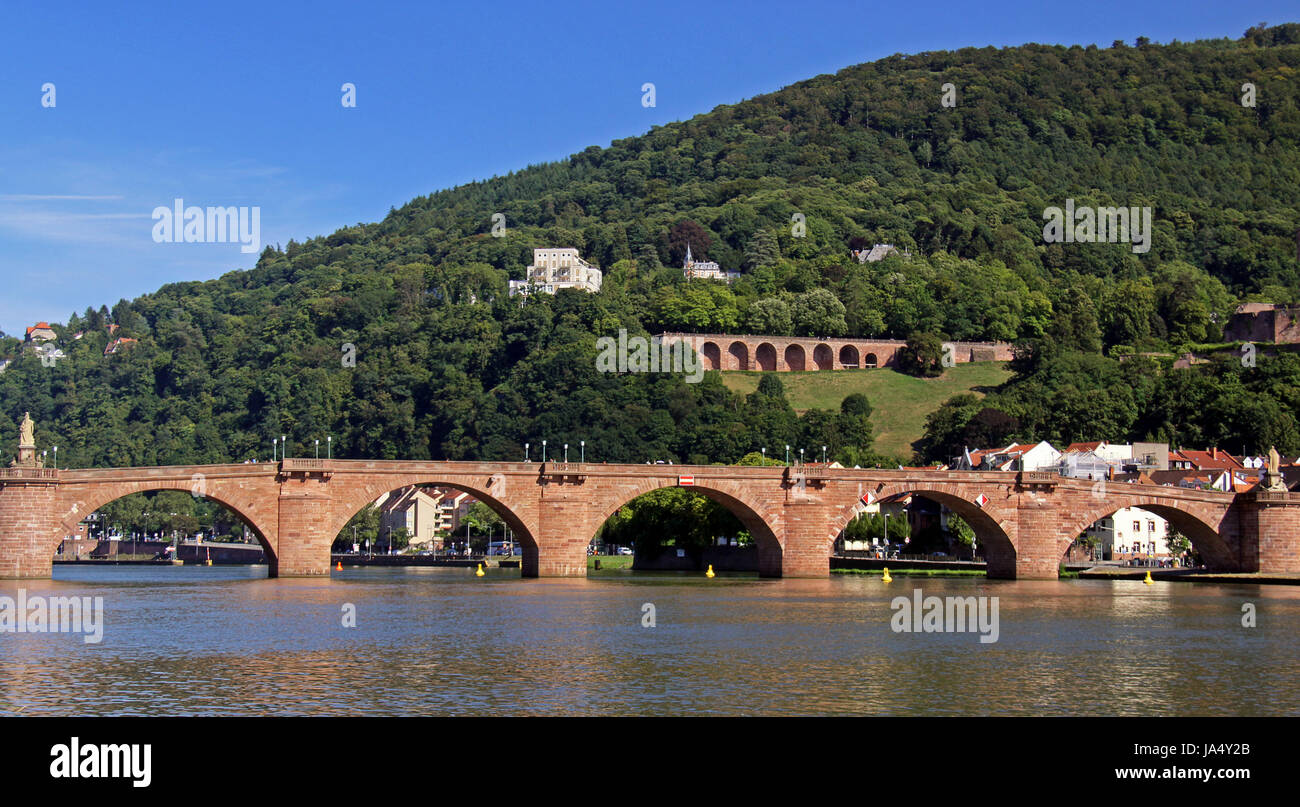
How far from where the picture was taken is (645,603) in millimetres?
62375

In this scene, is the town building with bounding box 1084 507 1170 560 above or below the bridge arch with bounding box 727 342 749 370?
below

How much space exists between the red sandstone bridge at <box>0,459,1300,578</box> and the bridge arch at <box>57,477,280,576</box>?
6 centimetres

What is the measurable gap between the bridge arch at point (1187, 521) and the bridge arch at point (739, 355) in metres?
86.5

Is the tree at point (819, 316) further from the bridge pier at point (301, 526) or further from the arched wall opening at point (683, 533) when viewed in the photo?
the bridge pier at point (301, 526)

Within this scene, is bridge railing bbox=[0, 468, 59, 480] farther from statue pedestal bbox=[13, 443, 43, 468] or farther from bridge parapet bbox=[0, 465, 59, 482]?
statue pedestal bbox=[13, 443, 43, 468]

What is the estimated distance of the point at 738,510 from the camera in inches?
3189

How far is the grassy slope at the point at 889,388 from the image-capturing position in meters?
148

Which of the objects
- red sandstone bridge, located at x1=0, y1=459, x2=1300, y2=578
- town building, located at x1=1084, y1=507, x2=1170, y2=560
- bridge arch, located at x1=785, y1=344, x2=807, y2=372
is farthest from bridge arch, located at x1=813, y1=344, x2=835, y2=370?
red sandstone bridge, located at x1=0, y1=459, x2=1300, y2=578

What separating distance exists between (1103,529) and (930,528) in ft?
39.8

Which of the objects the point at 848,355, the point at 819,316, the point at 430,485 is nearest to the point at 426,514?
the point at 819,316

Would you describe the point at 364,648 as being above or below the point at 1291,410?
below

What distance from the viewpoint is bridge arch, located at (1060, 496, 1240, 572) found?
274 feet
